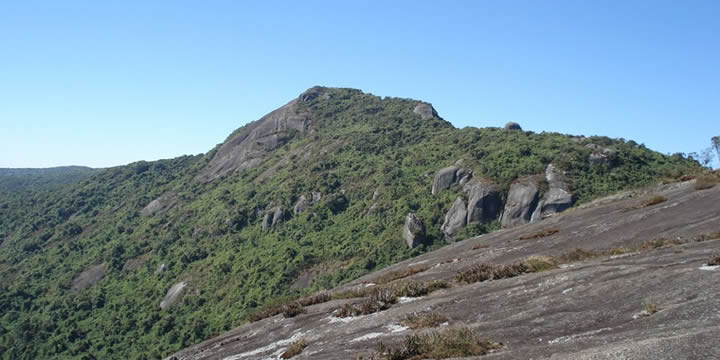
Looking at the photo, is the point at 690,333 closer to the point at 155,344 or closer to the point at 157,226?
the point at 155,344

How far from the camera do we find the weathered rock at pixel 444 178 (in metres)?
75.6

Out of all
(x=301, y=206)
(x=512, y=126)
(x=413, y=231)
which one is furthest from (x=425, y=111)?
(x=413, y=231)

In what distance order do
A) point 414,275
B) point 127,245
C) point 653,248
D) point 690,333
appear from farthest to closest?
point 127,245 < point 414,275 < point 653,248 < point 690,333

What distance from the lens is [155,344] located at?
67.2 m

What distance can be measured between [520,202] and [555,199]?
4326 mm

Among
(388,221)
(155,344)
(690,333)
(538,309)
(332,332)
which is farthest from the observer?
(388,221)

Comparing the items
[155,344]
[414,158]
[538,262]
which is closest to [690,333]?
[538,262]

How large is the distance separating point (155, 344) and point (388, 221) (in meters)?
36.5

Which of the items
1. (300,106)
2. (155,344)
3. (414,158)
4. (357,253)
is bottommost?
(155,344)

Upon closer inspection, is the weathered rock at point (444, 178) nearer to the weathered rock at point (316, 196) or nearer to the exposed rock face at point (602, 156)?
the exposed rock face at point (602, 156)

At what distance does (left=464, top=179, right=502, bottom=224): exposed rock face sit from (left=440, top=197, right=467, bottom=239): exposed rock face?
85 centimetres

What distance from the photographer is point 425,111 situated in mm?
133250

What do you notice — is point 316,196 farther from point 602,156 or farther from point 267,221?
point 602,156

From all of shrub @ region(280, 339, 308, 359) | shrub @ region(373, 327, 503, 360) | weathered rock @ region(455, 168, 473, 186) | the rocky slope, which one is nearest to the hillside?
weathered rock @ region(455, 168, 473, 186)
